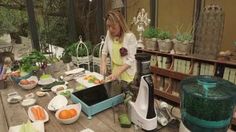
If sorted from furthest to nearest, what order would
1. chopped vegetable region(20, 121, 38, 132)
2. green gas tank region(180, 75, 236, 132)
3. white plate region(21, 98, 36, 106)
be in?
1. white plate region(21, 98, 36, 106)
2. chopped vegetable region(20, 121, 38, 132)
3. green gas tank region(180, 75, 236, 132)

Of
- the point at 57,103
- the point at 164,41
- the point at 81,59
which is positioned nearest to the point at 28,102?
the point at 57,103

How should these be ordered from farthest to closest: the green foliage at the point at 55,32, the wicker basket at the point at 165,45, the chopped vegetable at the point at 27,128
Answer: the green foliage at the point at 55,32 < the wicker basket at the point at 165,45 < the chopped vegetable at the point at 27,128

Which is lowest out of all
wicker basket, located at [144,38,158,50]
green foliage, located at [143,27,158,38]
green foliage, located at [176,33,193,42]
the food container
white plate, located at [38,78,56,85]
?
the food container

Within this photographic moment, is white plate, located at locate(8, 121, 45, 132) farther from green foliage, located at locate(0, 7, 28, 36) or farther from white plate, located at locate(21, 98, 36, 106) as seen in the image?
green foliage, located at locate(0, 7, 28, 36)

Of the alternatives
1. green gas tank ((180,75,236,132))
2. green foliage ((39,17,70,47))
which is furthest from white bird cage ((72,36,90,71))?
green gas tank ((180,75,236,132))

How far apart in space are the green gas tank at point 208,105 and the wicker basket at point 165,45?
1.92m

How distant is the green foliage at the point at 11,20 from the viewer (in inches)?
123

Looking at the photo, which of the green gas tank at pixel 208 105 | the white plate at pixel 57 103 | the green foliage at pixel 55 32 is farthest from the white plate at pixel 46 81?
the green foliage at pixel 55 32

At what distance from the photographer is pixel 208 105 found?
88cm

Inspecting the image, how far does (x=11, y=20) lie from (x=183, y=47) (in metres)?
2.65

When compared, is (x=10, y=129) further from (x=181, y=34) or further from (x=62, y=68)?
(x=181, y=34)

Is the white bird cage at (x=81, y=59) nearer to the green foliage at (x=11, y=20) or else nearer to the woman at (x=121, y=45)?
the woman at (x=121, y=45)

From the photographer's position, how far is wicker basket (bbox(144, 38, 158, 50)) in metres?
3.04

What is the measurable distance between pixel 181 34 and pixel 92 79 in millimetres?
1567
